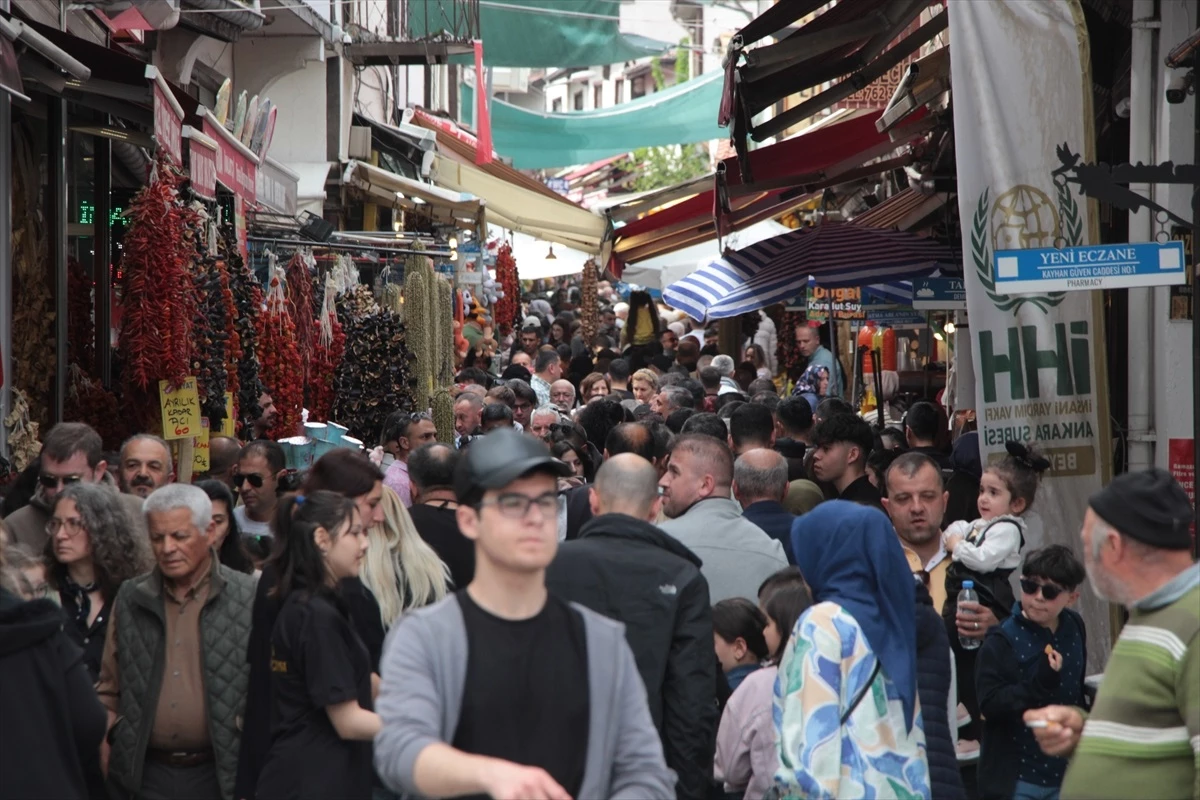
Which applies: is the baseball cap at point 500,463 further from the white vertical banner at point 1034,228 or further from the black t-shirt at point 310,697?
the white vertical banner at point 1034,228

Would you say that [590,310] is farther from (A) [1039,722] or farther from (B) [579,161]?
(A) [1039,722]

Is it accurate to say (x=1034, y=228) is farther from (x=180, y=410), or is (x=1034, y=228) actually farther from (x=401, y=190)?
(x=401, y=190)

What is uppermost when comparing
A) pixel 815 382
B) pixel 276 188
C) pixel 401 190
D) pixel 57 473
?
pixel 401 190

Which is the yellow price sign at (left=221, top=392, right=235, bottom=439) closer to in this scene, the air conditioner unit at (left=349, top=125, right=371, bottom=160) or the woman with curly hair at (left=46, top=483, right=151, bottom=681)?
the woman with curly hair at (left=46, top=483, right=151, bottom=681)

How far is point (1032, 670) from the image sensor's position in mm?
5910

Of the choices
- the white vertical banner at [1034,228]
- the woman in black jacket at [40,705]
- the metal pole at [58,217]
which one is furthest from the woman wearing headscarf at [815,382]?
the woman in black jacket at [40,705]

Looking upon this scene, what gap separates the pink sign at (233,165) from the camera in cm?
959

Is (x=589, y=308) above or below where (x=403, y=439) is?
above

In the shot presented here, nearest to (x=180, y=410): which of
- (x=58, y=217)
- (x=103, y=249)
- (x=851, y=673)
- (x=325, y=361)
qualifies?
(x=58, y=217)

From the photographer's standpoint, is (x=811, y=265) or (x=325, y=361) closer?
(x=325, y=361)

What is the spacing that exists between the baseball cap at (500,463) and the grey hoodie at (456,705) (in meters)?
0.27

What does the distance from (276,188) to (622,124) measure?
54.8 ft

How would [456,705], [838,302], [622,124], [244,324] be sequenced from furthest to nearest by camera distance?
[622,124] → [838,302] → [244,324] → [456,705]

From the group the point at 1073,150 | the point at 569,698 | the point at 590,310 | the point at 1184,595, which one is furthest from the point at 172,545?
the point at 590,310
